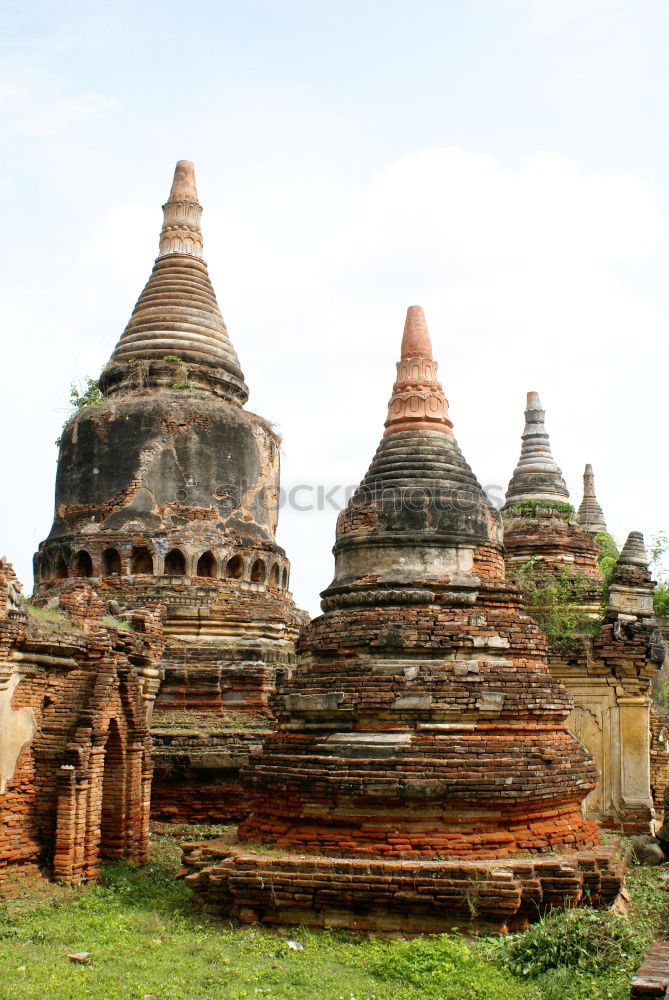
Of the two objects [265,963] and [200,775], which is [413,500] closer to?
[265,963]

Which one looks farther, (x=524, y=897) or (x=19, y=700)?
(x=19, y=700)

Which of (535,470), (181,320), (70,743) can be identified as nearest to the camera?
(70,743)

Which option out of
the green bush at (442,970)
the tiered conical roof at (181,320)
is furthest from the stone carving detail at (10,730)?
the tiered conical roof at (181,320)

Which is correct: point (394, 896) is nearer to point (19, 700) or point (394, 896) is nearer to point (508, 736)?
point (508, 736)

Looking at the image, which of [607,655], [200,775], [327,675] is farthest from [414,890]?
[607,655]

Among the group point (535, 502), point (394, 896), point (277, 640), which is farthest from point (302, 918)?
point (535, 502)

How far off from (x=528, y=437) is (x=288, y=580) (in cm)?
584

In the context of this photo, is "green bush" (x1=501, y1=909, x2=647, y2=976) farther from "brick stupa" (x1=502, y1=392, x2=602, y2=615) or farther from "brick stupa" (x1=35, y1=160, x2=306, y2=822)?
"brick stupa" (x1=502, y1=392, x2=602, y2=615)

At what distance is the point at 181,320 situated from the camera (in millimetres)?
23281

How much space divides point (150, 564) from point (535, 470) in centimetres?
784

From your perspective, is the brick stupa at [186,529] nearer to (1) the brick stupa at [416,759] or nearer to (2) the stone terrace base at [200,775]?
(2) the stone terrace base at [200,775]

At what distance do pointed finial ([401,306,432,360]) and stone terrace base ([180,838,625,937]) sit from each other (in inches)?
275

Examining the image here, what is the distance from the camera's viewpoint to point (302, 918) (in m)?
10.6

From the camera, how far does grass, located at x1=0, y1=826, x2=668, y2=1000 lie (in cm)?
897
